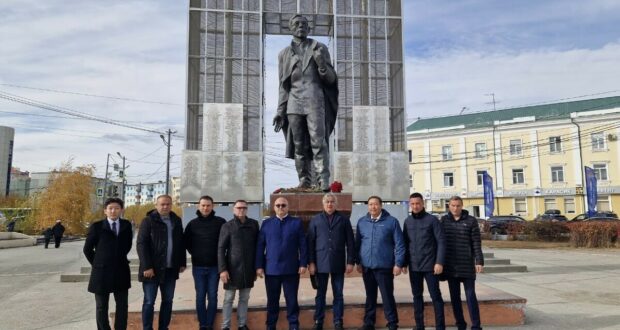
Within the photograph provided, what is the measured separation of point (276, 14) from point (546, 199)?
25.6 m

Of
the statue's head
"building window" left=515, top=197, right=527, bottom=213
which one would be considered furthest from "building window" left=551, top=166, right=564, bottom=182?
the statue's head

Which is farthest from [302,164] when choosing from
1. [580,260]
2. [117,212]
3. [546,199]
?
[546,199]

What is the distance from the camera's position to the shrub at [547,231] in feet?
66.7

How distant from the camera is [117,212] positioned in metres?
4.58

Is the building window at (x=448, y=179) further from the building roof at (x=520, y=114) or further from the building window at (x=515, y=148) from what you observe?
the building window at (x=515, y=148)

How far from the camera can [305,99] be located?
698cm

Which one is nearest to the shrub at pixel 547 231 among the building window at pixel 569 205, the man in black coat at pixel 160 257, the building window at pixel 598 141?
the building window at pixel 569 205

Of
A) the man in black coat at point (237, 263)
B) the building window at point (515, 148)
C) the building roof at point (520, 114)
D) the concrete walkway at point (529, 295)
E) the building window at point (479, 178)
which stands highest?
the building roof at point (520, 114)

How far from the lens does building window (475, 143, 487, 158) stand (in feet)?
120

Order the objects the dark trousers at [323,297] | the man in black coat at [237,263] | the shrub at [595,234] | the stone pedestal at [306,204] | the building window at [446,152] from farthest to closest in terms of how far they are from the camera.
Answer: the building window at [446,152]
the shrub at [595,234]
the stone pedestal at [306,204]
the dark trousers at [323,297]
the man in black coat at [237,263]

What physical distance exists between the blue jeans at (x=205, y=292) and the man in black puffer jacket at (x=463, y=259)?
2.34 m

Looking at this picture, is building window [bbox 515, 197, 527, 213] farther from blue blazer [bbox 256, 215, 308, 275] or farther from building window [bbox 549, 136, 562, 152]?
blue blazer [bbox 256, 215, 308, 275]

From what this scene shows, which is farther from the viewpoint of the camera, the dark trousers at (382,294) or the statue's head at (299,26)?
the statue's head at (299,26)

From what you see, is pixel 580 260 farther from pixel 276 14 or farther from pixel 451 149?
pixel 451 149
